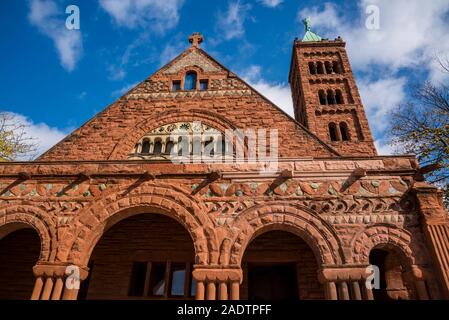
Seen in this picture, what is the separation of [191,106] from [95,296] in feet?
26.2

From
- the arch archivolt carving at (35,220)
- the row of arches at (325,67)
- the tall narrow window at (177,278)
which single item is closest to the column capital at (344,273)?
the tall narrow window at (177,278)

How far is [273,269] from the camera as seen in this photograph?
9.26 meters

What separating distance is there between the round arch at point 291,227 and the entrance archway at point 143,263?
8.70ft

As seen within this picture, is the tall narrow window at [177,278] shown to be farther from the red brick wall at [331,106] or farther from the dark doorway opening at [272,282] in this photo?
the red brick wall at [331,106]

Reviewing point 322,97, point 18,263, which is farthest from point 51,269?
point 322,97

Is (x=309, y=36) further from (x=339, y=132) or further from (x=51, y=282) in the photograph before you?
(x=51, y=282)

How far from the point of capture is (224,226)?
275 inches

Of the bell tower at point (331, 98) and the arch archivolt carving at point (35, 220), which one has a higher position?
the bell tower at point (331, 98)

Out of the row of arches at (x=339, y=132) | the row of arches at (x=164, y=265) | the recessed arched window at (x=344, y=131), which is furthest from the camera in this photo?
the recessed arched window at (x=344, y=131)

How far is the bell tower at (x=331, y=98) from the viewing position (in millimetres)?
18812

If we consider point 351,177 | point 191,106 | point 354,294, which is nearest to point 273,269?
point 354,294

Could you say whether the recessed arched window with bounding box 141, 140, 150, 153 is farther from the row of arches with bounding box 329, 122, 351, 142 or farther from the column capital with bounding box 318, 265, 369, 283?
the row of arches with bounding box 329, 122, 351, 142

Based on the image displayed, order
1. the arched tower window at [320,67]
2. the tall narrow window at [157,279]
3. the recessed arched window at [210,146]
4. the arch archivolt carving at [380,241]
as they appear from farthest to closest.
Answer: the arched tower window at [320,67]
the recessed arched window at [210,146]
the tall narrow window at [157,279]
the arch archivolt carving at [380,241]

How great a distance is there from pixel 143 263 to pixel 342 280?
6.01 metres
